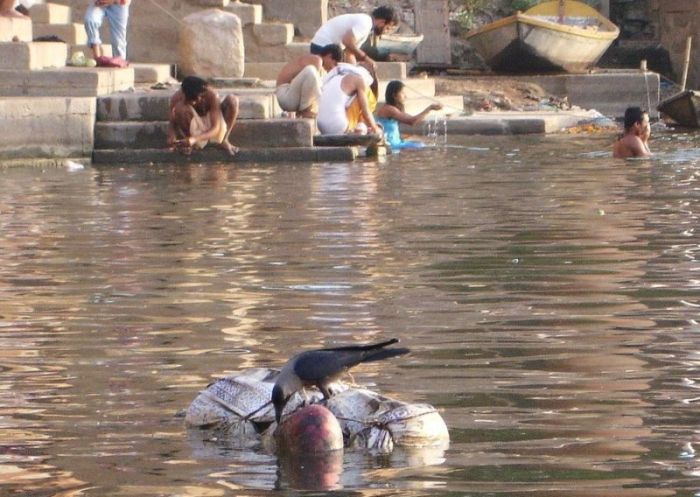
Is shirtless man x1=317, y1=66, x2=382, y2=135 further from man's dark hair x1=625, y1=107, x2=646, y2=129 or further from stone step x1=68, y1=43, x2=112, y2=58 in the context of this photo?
stone step x1=68, y1=43, x2=112, y2=58

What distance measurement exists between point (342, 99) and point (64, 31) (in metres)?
4.33

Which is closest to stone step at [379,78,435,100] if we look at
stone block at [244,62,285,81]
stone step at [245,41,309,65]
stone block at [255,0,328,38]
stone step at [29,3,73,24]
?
stone step at [245,41,309,65]

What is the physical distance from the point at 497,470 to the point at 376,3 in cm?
2685

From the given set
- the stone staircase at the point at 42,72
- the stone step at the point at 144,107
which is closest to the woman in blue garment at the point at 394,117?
the stone step at the point at 144,107

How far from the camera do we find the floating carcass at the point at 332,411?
14.7 feet

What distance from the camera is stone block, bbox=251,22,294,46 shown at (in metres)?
20.9

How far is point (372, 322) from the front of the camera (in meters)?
6.48

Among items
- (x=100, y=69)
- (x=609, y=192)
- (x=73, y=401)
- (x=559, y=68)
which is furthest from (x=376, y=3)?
(x=73, y=401)

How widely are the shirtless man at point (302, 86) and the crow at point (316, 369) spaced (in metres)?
11.3

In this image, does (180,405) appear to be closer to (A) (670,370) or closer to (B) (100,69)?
(A) (670,370)

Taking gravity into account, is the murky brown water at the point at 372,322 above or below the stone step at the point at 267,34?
below

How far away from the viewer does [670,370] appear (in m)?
5.47

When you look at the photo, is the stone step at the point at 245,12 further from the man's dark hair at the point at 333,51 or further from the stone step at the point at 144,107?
the stone step at the point at 144,107

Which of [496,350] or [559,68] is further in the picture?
[559,68]
